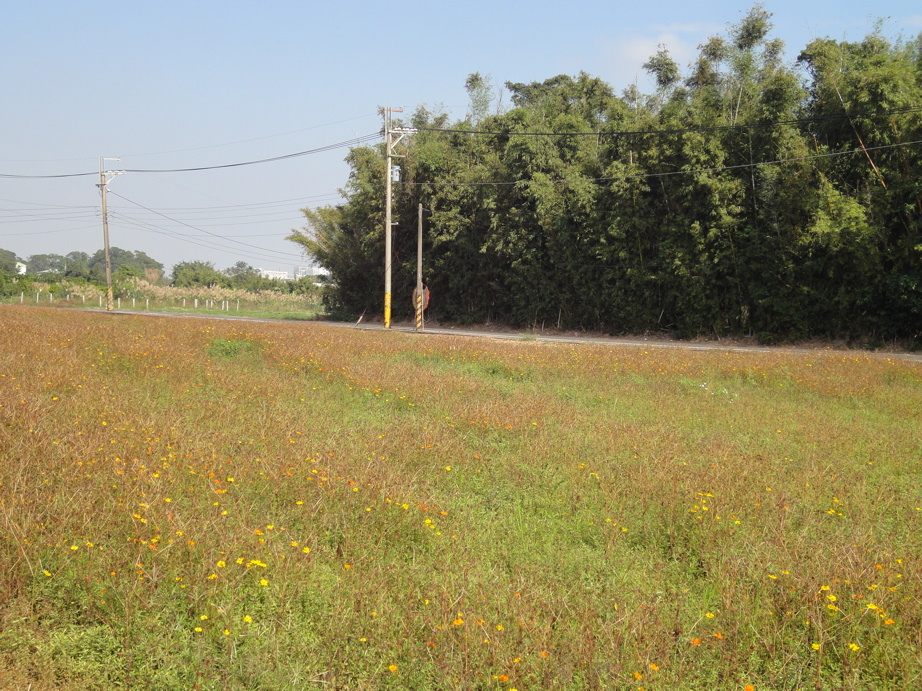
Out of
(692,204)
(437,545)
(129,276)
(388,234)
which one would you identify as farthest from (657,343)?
(129,276)

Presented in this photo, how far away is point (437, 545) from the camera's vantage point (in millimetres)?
4188

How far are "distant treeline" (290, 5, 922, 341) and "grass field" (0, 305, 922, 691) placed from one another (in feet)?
45.9

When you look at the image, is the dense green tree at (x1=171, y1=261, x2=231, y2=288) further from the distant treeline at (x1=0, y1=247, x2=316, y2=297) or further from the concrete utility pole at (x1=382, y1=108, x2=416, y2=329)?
the concrete utility pole at (x1=382, y1=108, x2=416, y2=329)

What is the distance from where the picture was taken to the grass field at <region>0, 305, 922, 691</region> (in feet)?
9.82

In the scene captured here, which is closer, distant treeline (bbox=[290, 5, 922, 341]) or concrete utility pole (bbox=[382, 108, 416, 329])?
distant treeline (bbox=[290, 5, 922, 341])

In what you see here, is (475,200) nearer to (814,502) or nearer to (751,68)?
(751,68)

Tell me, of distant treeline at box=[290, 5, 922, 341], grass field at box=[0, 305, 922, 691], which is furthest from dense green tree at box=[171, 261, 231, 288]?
grass field at box=[0, 305, 922, 691]

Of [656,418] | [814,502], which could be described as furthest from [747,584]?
[656,418]

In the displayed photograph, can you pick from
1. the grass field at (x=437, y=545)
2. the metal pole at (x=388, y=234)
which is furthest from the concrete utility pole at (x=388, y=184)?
the grass field at (x=437, y=545)

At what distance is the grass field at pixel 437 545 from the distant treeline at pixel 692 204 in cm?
1398

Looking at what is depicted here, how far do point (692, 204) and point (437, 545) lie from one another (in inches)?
844

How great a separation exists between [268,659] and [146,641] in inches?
21.7

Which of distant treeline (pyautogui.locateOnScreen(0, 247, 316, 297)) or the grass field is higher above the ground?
distant treeline (pyautogui.locateOnScreen(0, 247, 316, 297))

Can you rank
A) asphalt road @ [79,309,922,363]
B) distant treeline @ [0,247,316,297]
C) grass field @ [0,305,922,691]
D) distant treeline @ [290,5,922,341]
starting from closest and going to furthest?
grass field @ [0,305,922,691]
asphalt road @ [79,309,922,363]
distant treeline @ [290,5,922,341]
distant treeline @ [0,247,316,297]
